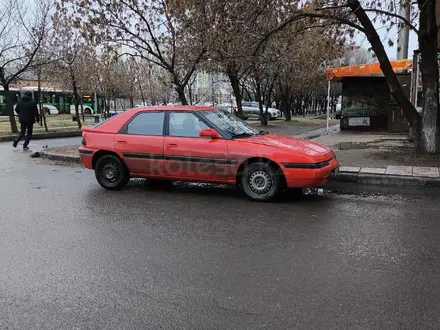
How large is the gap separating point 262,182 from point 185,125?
1.67 metres

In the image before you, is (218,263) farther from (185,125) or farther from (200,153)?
(185,125)

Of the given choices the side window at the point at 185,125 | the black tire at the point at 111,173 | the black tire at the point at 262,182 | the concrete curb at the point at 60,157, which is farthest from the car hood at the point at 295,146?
the concrete curb at the point at 60,157

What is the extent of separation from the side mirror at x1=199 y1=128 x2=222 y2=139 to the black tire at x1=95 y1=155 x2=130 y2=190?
1723 millimetres

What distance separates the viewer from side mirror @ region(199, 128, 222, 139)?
7012 mm

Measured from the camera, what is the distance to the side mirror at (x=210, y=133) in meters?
7.01

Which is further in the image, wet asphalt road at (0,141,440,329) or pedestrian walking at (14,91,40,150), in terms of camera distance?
pedestrian walking at (14,91,40,150)

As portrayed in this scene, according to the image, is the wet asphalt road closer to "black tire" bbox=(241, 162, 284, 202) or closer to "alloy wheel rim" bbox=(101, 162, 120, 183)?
"black tire" bbox=(241, 162, 284, 202)

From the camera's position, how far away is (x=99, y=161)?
7949 mm

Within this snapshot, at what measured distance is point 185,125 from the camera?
7.41 metres

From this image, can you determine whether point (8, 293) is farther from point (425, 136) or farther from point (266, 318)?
point (425, 136)

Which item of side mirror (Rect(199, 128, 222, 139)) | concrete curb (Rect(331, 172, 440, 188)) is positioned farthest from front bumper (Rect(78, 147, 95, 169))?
concrete curb (Rect(331, 172, 440, 188))

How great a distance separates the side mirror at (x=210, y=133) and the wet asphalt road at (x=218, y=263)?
3.41ft

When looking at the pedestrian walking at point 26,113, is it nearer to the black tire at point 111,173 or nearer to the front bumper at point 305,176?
the black tire at point 111,173

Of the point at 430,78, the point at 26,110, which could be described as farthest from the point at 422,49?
the point at 26,110
